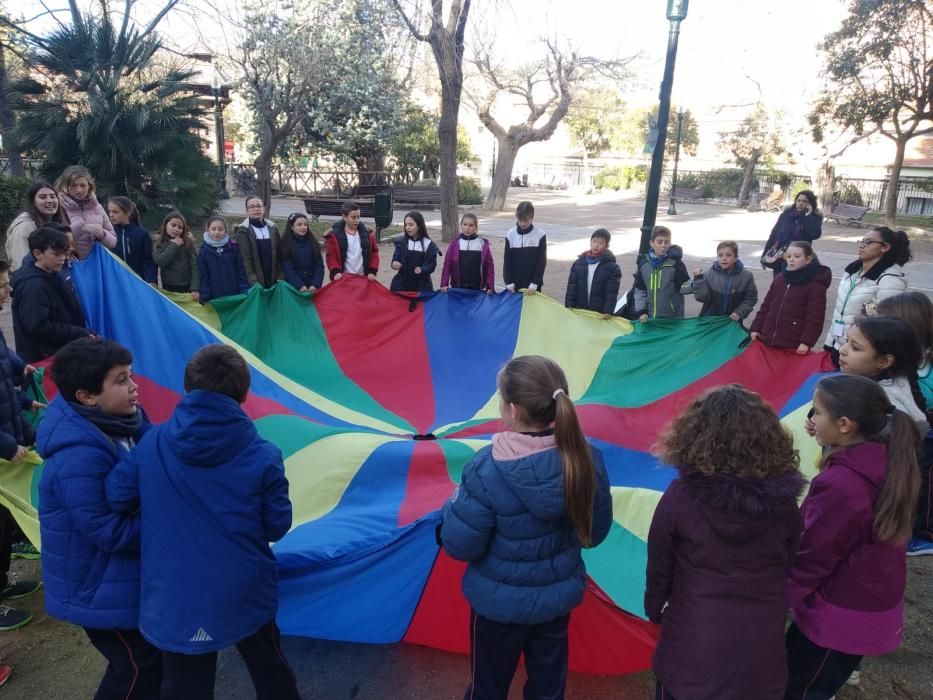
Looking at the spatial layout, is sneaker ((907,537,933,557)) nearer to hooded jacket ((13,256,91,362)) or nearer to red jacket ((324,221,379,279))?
red jacket ((324,221,379,279))

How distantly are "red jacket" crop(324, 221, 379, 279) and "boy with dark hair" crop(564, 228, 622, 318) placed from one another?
5.97 feet

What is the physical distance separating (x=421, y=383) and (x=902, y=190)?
92.0 feet

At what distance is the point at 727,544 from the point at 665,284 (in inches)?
152

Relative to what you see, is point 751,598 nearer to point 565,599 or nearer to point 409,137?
point 565,599

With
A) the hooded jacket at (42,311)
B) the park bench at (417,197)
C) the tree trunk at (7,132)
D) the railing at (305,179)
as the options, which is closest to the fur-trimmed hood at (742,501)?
the hooded jacket at (42,311)

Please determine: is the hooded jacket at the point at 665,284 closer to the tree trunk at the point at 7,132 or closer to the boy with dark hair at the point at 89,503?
the boy with dark hair at the point at 89,503

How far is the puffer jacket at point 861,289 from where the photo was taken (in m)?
4.27

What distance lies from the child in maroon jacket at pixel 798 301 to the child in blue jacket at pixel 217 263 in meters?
3.96

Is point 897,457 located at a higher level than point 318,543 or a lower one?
higher

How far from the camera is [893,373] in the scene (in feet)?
9.04

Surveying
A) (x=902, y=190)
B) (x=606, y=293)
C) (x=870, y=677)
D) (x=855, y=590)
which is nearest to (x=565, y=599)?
(x=855, y=590)

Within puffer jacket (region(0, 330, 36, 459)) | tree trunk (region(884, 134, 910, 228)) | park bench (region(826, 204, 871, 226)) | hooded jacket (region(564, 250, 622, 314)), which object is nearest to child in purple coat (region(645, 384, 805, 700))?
puffer jacket (region(0, 330, 36, 459))

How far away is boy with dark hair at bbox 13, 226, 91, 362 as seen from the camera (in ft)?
11.1

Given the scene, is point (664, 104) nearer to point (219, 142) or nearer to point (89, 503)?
point (89, 503)
